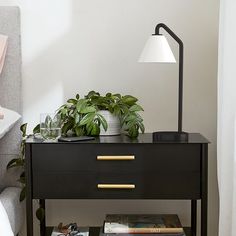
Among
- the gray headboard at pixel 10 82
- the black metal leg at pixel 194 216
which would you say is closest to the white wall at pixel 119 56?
the gray headboard at pixel 10 82

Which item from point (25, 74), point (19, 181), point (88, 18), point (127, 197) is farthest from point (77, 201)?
point (88, 18)

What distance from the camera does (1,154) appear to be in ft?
7.97

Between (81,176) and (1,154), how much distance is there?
1.69ft

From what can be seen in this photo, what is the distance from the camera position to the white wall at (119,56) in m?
2.45

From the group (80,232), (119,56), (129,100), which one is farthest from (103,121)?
(80,232)

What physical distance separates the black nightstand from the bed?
315mm

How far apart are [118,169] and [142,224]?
12.4 inches

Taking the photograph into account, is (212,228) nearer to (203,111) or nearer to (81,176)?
(203,111)

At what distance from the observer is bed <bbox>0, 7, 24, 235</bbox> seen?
2.39 meters

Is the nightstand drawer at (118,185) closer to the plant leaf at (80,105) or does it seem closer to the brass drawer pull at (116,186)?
the brass drawer pull at (116,186)

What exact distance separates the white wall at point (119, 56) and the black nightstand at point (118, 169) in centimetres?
41

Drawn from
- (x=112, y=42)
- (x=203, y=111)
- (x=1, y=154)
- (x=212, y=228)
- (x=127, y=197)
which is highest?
(x=112, y=42)

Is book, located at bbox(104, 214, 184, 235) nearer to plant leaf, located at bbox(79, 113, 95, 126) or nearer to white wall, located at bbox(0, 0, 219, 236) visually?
white wall, located at bbox(0, 0, 219, 236)

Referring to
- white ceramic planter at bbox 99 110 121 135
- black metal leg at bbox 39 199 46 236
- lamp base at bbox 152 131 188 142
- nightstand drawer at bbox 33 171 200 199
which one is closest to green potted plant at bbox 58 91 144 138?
white ceramic planter at bbox 99 110 121 135
